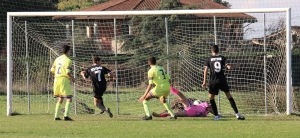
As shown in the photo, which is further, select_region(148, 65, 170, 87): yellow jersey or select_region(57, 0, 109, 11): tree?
select_region(57, 0, 109, 11): tree

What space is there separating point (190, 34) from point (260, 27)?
2.91m

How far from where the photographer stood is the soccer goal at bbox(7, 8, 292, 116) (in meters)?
19.3

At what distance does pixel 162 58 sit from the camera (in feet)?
65.4

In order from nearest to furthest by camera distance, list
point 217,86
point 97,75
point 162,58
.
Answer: point 217,86
point 97,75
point 162,58

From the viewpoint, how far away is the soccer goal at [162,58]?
1928cm

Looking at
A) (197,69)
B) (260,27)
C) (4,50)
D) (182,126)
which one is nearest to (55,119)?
(182,126)

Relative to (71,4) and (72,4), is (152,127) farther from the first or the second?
(71,4)

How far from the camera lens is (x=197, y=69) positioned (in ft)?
68.1

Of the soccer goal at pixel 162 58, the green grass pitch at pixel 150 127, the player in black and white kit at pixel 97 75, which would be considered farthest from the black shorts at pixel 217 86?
the player in black and white kit at pixel 97 75

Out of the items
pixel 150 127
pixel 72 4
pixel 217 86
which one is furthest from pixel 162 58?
pixel 72 4

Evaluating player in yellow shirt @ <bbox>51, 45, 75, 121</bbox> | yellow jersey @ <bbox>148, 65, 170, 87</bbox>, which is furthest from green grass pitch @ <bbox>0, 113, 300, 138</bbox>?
yellow jersey @ <bbox>148, 65, 170, 87</bbox>

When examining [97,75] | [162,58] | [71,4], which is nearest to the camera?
[97,75]

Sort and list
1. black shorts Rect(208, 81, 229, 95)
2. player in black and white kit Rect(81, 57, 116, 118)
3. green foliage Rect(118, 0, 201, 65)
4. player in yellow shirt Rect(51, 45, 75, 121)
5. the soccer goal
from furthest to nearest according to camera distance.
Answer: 1. green foliage Rect(118, 0, 201, 65)
2. the soccer goal
3. player in black and white kit Rect(81, 57, 116, 118)
4. player in yellow shirt Rect(51, 45, 75, 121)
5. black shorts Rect(208, 81, 229, 95)

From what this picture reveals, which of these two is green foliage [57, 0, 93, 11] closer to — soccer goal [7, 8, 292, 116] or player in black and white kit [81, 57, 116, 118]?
Answer: soccer goal [7, 8, 292, 116]
